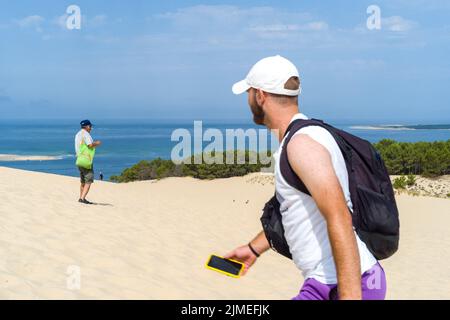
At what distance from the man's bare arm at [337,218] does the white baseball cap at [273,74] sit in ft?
1.44

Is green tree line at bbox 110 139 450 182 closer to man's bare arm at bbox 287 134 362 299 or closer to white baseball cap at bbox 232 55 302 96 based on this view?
white baseball cap at bbox 232 55 302 96

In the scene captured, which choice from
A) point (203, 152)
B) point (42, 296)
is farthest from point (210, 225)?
point (203, 152)

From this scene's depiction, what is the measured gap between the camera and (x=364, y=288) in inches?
101

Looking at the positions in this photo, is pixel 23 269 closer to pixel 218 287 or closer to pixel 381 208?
pixel 218 287

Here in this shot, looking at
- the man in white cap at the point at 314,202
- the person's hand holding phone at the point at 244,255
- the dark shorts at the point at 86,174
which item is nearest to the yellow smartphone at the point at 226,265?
the person's hand holding phone at the point at 244,255

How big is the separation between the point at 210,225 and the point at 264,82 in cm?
1130

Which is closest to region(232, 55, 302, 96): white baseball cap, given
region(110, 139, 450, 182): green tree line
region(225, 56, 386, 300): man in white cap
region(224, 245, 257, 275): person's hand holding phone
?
region(225, 56, 386, 300): man in white cap

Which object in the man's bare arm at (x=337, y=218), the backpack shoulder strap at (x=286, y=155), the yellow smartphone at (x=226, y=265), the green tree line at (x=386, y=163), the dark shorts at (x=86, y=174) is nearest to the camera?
the man's bare arm at (x=337, y=218)

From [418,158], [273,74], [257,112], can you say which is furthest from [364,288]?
[418,158]

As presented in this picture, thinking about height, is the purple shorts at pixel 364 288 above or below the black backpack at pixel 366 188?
below

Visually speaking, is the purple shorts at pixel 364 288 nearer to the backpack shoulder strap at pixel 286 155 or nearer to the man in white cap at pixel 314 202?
the man in white cap at pixel 314 202

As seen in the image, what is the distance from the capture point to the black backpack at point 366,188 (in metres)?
2.49

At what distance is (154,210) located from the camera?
590 inches

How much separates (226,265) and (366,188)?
1.10m
